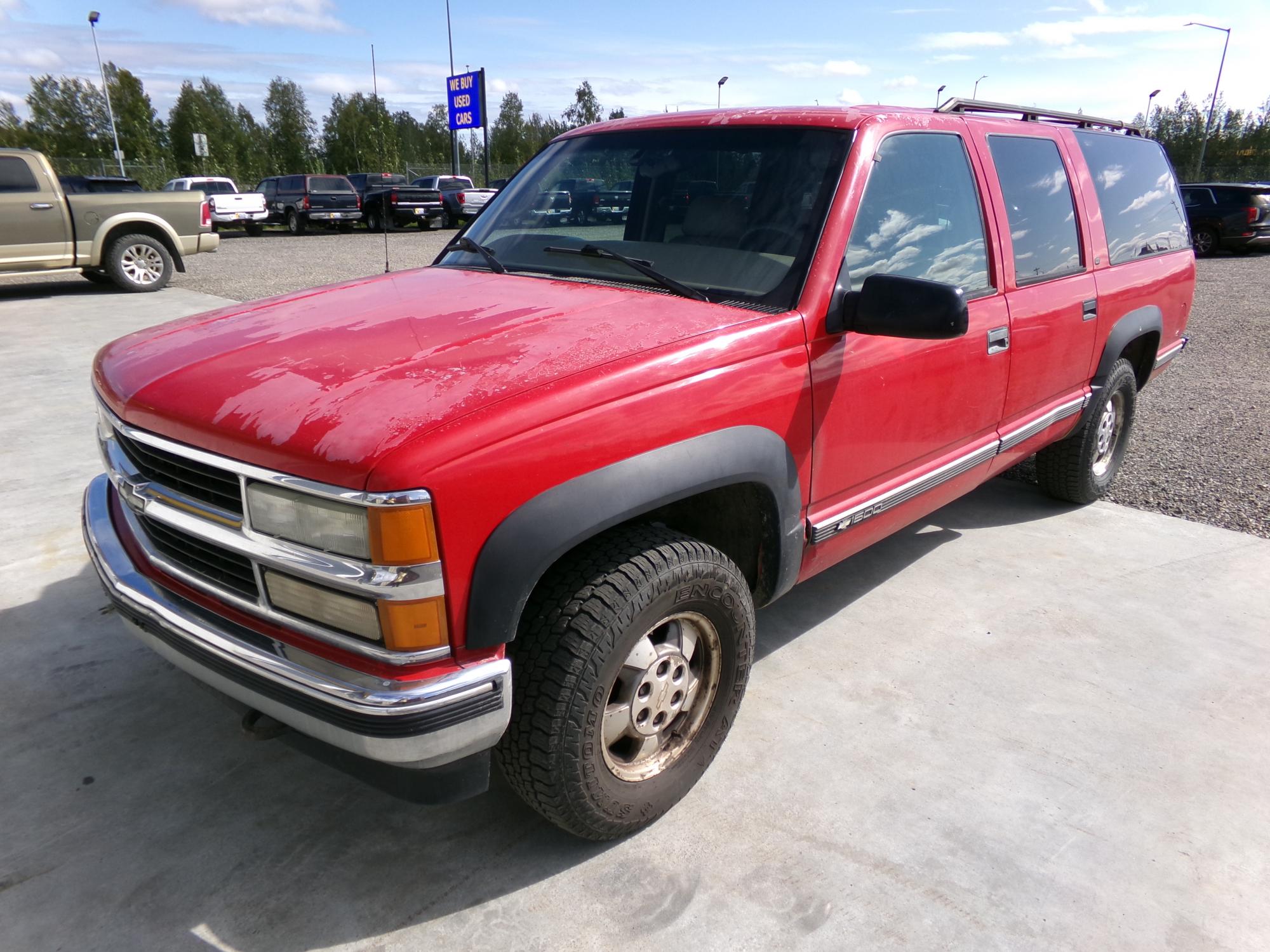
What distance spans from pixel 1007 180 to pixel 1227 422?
13.9ft

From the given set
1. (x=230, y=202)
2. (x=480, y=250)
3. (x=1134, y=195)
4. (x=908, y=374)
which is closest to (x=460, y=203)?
(x=230, y=202)

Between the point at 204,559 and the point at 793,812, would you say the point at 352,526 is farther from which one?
the point at 793,812

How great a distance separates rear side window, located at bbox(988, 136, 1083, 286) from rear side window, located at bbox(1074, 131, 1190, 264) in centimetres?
42

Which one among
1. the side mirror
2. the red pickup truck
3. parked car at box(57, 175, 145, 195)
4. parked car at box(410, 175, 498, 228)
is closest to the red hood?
the red pickup truck

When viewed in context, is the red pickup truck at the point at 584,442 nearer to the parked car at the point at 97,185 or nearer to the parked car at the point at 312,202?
the parked car at the point at 97,185

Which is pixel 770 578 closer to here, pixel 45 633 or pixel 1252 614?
pixel 1252 614

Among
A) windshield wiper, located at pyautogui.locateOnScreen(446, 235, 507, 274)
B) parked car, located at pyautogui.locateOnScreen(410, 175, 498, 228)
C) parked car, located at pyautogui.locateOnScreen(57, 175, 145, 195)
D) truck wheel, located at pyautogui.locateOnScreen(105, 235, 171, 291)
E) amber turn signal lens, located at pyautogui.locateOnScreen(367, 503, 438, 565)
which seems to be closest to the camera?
amber turn signal lens, located at pyautogui.locateOnScreen(367, 503, 438, 565)

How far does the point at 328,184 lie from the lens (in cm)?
2639

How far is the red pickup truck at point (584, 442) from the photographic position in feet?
6.14

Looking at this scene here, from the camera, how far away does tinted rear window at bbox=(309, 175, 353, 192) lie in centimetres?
2622

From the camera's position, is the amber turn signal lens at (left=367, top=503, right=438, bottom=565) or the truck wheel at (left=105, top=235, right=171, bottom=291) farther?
the truck wheel at (left=105, top=235, right=171, bottom=291)

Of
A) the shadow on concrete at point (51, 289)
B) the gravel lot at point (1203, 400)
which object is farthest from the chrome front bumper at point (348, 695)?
the shadow on concrete at point (51, 289)

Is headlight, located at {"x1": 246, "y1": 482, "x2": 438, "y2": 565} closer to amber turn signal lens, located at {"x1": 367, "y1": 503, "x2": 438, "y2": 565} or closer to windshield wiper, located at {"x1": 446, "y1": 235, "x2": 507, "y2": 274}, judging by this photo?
amber turn signal lens, located at {"x1": 367, "y1": 503, "x2": 438, "y2": 565}

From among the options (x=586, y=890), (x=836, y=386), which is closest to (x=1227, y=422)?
(x=836, y=386)
